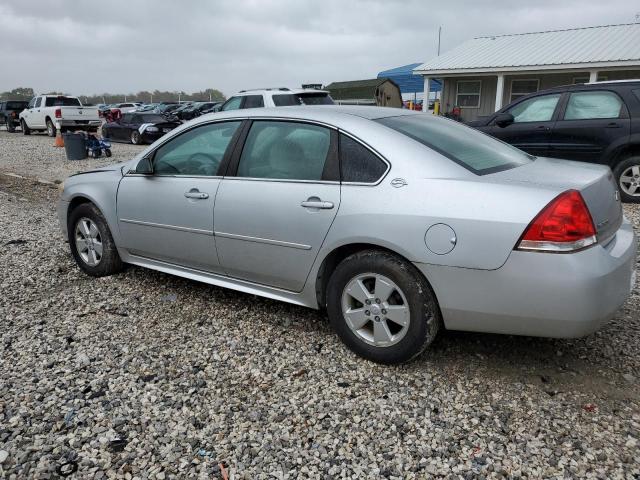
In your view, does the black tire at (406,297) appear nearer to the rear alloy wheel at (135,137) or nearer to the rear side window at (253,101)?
the rear side window at (253,101)

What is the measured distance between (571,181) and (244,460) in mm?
2177

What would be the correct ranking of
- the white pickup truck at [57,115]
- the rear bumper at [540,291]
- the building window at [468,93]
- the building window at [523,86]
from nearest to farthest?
the rear bumper at [540,291] < the building window at [523,86] < the building window at [468,93] < the white pickup truck at [57,115]

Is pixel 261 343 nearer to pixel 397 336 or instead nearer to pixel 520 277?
pixel 397 336

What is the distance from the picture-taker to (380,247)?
9.89 feet

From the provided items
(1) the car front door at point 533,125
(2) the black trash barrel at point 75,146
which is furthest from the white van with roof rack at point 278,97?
(1) the car front door at point 533,125

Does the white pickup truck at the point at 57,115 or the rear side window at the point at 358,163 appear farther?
the white pickup truck at the point at 57,115

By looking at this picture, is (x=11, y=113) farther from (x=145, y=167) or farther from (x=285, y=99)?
(x=145, y=167)

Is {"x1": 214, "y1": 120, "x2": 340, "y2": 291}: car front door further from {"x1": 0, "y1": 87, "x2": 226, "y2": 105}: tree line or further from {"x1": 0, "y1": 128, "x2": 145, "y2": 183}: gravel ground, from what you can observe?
{"x1": 0, "y1": 87, "x2": 226, "y2": 105}: tree line

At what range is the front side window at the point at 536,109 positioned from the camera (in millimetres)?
7656

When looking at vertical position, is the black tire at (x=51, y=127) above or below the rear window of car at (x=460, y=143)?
below

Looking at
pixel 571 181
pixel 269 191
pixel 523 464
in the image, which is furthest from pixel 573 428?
pixel 269 191

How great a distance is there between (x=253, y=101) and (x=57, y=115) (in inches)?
541

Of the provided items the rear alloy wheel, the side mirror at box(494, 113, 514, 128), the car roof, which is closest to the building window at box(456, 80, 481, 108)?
the rear alloy wheel

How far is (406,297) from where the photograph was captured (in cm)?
290
